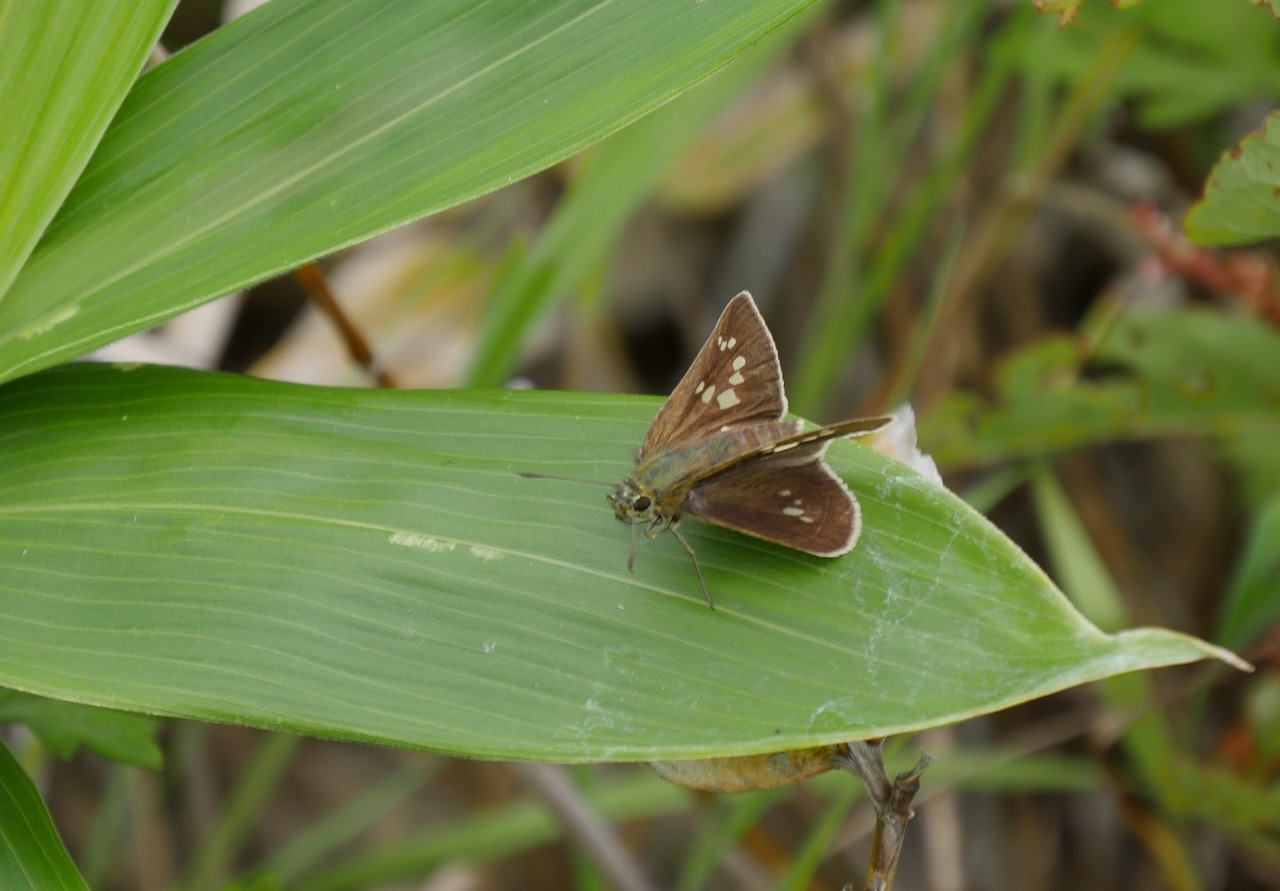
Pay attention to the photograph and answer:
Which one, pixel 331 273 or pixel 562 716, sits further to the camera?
pixel 331 273

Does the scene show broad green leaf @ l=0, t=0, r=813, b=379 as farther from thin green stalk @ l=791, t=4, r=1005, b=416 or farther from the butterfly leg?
thin green stalk @ l=791, t=4, r=1005, b=416

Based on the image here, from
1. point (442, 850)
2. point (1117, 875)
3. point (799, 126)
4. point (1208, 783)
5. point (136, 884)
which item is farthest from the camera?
point (136, 884)

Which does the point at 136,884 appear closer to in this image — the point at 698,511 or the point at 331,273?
the point at 331,273

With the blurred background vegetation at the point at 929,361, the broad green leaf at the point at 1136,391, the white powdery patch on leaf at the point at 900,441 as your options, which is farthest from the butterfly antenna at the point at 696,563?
the broad green leaf at the point at 1136,391

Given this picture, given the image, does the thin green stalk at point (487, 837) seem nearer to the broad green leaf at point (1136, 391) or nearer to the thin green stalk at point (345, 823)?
the thin green stalk at point (345, 823)

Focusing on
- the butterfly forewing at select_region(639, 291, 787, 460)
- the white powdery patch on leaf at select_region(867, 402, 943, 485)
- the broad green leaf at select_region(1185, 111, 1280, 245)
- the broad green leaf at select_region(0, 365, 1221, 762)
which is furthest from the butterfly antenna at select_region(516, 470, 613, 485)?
the broad green leaf at select_region(1185, 111, 1280, 245)

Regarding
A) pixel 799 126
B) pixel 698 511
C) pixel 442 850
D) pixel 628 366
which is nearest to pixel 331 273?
pixel 628 366
